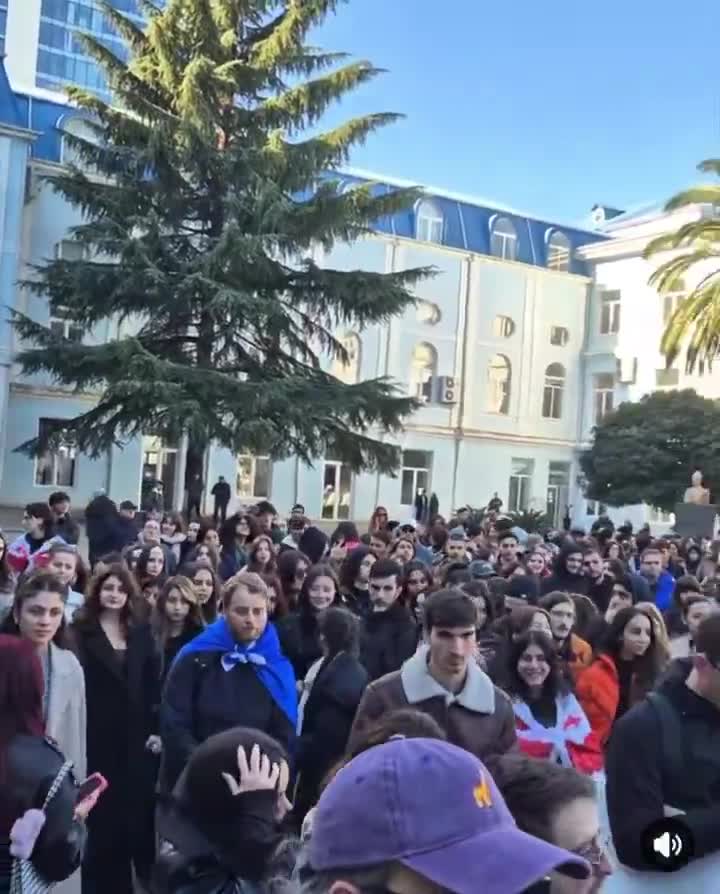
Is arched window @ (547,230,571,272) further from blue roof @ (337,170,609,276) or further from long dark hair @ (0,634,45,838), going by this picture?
long dark hair @ (0,634,45,838)

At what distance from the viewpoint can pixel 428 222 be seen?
43.7 metres

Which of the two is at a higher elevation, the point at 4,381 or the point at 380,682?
the point at 4,381

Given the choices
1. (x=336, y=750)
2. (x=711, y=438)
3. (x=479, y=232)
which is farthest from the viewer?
(x=479, y=232)

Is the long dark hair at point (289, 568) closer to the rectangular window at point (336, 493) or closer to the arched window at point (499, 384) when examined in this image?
the rectangular window at point (336, 493)

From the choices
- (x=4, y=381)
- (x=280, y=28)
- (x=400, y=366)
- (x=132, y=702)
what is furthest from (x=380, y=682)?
(x=400, y=366)

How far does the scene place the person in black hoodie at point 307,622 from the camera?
6.95 metres

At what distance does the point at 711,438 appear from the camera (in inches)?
1427

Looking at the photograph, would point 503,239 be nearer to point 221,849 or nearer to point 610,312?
point 610,312

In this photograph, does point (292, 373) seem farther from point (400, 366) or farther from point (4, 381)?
point (400, 366)

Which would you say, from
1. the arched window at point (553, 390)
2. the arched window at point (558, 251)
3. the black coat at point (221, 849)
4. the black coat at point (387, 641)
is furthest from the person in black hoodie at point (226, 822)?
the arched window at point (558, 251)

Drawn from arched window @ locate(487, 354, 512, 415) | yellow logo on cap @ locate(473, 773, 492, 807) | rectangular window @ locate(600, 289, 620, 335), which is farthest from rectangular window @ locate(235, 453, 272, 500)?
yellow logo on cap @ locate(473, 773, 492, 807)

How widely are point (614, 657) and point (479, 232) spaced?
40489 millimetres

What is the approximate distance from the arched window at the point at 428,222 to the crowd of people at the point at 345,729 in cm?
3457

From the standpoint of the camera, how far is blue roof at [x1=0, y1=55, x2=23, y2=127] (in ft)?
105
